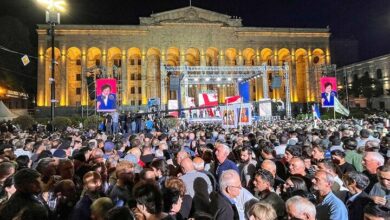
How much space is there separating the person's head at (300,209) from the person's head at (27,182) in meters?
2.73

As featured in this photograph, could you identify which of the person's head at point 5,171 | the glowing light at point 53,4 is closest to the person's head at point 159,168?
the person's head at point 5,171

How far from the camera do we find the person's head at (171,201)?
371 cm

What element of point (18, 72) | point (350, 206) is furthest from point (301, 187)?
point (18, 72)

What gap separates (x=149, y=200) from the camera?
3215 millimetres

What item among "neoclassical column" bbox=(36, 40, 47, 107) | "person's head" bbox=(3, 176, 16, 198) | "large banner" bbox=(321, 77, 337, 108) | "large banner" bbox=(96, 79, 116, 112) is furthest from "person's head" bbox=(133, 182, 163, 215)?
"neoclassical column" bbox=(36, 40, 47, 107)

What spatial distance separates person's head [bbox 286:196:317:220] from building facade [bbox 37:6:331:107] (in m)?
48.5

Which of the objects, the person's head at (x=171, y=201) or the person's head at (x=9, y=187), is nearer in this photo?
the person's head at (x=171, y=201)

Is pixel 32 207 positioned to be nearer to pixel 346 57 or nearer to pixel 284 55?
pixel 284 55

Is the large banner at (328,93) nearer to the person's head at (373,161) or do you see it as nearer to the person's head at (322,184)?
the person's head at (373,161)

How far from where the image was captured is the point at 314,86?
5772 centimetres

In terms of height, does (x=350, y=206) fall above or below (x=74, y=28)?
below

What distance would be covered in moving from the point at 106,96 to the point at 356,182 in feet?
37.6

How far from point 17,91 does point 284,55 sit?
1726 inches

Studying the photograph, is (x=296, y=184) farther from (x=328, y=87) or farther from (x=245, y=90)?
(x=245, y=90)
